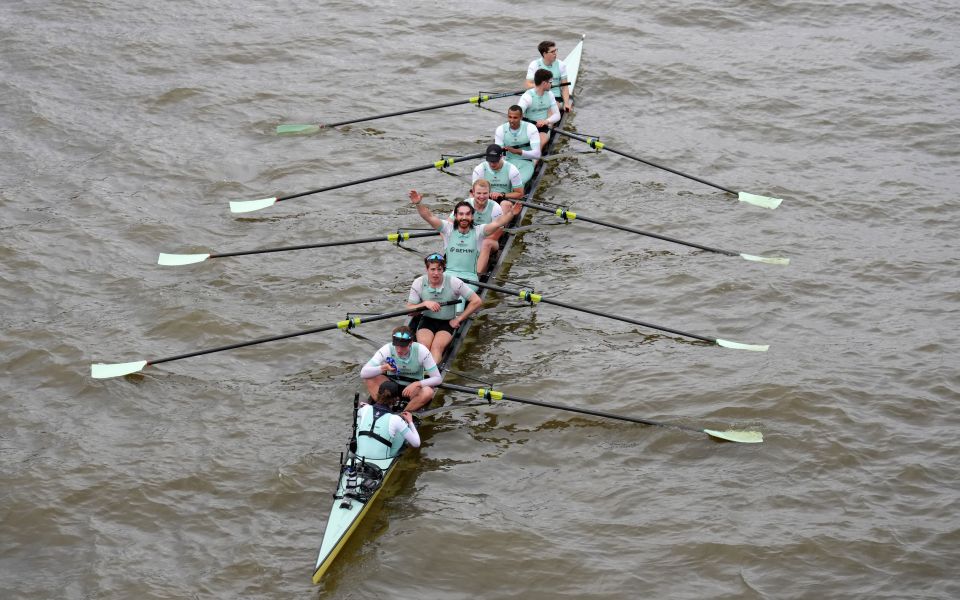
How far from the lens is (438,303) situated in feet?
37.4

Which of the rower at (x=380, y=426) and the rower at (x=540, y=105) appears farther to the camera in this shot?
the rower at (x=540, y=105)

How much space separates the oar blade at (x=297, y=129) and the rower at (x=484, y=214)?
4.70 meters

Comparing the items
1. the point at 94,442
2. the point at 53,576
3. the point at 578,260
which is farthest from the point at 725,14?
the point at 53,576

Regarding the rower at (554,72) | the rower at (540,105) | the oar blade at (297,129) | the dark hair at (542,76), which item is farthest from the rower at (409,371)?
the rower at (554,72)

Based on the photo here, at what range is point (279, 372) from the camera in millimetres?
11734

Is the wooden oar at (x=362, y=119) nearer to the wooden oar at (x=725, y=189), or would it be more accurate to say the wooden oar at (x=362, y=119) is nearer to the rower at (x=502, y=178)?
the wooden oar at (x=725, y=189)

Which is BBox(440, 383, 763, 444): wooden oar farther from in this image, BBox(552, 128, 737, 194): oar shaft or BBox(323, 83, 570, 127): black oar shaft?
BBox(323, 83, 570, 127): black oar shaft

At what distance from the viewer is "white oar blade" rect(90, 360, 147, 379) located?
11.3 meters

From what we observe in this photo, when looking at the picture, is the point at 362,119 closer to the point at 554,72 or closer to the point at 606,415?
the point at 554,72

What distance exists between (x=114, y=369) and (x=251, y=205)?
396 centimetres

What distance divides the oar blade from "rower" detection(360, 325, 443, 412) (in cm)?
730

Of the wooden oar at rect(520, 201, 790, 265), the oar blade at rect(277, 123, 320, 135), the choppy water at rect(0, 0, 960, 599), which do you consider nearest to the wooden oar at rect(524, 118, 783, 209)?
the choppy water at rect(0, 0, 960, 599)

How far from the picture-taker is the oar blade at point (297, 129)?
16.8 meters

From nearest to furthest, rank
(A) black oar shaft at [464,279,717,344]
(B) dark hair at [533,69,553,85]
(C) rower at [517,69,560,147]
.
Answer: (A) black oar shaft at [464,279,717,344] → (B) dark hair at [533,69,553,85] → (C) rower at [517,69,560,147]
